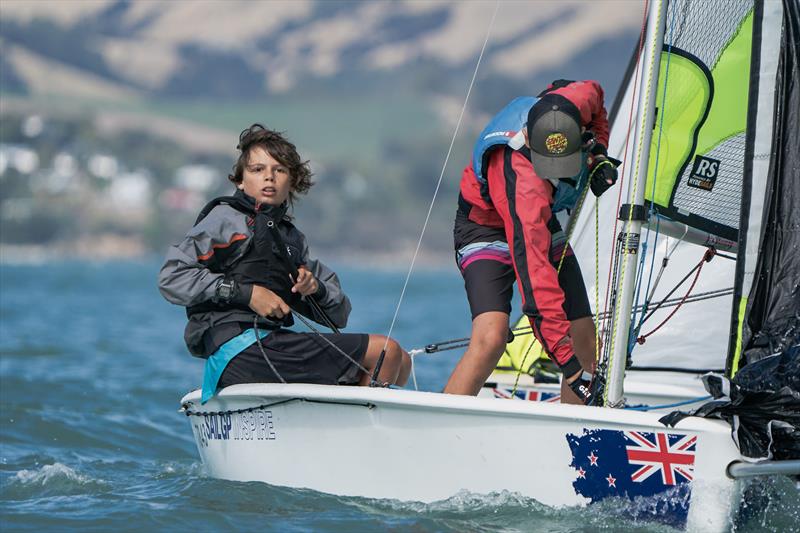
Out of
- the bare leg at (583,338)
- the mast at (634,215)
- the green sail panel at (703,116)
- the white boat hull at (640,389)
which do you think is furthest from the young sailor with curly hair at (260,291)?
the white boat hull at (640,389)

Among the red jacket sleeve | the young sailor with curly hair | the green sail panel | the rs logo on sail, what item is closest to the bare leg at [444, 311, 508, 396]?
the red jacket sleeve

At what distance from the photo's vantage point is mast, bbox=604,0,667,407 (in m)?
3.77

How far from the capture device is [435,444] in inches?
149

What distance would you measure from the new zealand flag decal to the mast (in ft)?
0.98

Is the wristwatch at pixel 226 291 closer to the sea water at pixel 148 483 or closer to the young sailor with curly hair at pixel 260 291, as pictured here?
the young sailor with curly hair at pixel 260 291

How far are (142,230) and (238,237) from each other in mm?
122710

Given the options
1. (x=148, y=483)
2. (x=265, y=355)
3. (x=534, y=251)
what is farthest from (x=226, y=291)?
(x=148, y=483)

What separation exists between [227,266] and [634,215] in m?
1.51

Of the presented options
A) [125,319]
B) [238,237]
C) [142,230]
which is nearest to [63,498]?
[238,237]

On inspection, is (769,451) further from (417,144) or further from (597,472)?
(417,144)

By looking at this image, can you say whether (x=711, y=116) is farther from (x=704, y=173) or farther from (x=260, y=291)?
(x=260, y=291)

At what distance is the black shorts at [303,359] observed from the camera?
431cm

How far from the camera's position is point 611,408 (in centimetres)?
356

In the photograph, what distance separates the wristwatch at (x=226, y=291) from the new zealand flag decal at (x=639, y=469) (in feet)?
4.42
